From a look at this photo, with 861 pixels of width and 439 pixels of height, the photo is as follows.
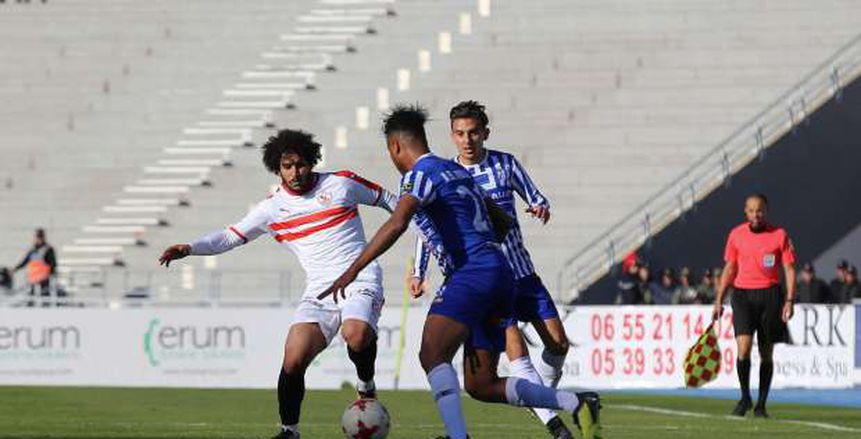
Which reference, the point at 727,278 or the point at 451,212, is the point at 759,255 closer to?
the point at 727,278

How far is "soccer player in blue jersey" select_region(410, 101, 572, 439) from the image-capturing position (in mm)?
13750

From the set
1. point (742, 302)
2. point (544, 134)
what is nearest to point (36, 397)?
point (742, 302)

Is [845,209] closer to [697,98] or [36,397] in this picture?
[697,98]

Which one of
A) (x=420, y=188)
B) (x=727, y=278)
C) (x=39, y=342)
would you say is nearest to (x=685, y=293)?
(x=39, y=342)

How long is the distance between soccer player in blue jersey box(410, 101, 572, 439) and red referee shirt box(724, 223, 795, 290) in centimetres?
574

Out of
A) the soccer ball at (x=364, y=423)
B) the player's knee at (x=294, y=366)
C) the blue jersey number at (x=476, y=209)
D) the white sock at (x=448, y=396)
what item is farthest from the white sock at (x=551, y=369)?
the blue jersey number at (x=476, y=209)

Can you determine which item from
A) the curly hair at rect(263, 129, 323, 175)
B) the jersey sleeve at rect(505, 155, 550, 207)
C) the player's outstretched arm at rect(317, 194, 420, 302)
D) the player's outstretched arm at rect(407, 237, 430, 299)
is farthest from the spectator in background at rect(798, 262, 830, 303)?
the player's outstretched arm at rect(317, 194, 420, 302)

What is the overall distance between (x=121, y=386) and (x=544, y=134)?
40.4 ft

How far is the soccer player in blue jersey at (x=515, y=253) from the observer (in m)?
13.8

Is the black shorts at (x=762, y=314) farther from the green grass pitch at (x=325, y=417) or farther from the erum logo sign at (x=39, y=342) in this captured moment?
the erum logo sign at (x=39, y=342)

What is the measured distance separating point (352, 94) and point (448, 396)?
30.0 m

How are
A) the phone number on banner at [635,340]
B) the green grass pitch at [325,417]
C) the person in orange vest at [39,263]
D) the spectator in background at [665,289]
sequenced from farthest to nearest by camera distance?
the person in orange vest at [39,263]
the spectator in background at [665,289]
the phone number on banner at [635,340]
the green grass pitch at [325,417]

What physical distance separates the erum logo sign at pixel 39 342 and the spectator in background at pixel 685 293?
27.9ft

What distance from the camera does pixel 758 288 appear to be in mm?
20141
